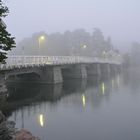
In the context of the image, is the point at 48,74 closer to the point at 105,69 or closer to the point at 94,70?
the point at 94,70

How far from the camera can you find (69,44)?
5561 inches

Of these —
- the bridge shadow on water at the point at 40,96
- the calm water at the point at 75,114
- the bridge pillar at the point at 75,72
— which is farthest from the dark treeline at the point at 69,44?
the calm water at the point at 75,114

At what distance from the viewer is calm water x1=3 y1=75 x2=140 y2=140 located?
27.4 meters

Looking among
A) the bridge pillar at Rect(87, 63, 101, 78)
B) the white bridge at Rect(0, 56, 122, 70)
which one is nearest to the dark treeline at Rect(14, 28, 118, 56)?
the bridge pillar at Rect(87, 63, 101, 78)

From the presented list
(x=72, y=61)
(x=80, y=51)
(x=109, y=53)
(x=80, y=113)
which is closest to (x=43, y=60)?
(x=72, y=61)

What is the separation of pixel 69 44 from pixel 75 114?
107m

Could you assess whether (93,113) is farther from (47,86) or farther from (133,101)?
(47,86)

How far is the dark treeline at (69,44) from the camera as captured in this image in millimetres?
137250

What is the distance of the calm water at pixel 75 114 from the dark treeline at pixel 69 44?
83.8 m

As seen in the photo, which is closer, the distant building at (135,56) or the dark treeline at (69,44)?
the dark treeline at (69,44)

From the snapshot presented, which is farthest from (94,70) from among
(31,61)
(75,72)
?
(31,61)

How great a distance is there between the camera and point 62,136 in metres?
26.6

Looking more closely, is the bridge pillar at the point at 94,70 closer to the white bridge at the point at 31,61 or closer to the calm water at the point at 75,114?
the white bridge at the point at 31,61

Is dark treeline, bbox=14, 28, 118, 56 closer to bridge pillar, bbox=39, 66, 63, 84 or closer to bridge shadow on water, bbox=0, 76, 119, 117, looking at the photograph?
bridge pillar, bbox=39, 66, 63, 84
